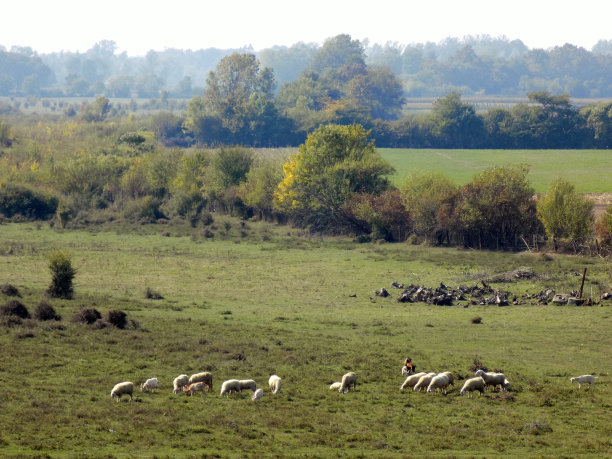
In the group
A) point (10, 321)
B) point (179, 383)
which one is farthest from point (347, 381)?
point (10, 321)

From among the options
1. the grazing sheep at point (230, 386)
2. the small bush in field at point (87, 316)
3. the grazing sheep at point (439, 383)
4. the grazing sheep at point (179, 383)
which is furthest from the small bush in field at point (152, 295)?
the grazing sheep at point (439, 383)

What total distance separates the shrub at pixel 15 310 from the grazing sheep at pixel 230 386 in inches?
594

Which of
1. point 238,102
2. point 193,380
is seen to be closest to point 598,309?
point 193,380

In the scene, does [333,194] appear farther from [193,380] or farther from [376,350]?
[193,380]

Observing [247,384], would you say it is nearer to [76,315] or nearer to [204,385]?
[204,385]

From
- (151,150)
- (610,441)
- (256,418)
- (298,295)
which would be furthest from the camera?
(151,150)

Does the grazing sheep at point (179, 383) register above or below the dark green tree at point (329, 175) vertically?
below

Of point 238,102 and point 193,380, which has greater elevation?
point 238,102

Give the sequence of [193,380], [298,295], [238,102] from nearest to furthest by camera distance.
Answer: [193,380], [298,295], [238,102]

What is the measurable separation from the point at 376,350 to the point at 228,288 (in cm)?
2065

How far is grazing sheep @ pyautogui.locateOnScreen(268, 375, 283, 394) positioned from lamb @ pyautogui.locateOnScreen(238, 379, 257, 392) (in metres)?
0.71

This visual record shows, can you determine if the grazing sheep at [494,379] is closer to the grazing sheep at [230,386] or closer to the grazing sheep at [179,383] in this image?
the grazing sheep at [230,386]

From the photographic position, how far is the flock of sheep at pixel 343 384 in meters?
26.4

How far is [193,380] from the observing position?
2728cm
